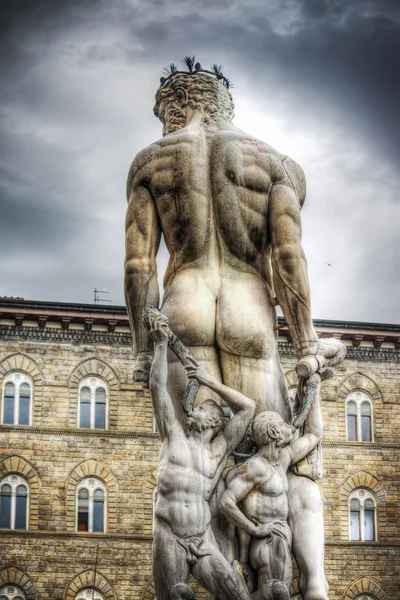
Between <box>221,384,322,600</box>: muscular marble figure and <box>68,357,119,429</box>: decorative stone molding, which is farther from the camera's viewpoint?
<box>68,357,119,429</box>: decorative stone molding

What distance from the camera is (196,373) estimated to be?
7.31 m

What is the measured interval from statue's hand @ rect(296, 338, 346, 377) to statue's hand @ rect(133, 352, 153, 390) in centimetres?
88

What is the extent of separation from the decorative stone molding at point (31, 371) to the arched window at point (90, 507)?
278 cm

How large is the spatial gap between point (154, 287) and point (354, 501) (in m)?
38.1

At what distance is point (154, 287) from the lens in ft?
25.9

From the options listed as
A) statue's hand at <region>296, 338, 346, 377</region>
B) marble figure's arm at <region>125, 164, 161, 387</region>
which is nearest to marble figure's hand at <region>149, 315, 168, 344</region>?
marble figure's arm at <region>125, 164, 161, 387</region>

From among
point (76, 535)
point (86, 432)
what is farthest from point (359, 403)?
point (76, 535)

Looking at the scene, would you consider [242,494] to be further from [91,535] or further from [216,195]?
[91,535]

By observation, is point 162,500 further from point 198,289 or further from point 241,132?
point 241,132


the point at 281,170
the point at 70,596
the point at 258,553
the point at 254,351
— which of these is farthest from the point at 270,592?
the point at 70,596

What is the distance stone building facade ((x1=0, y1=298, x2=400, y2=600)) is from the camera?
42.8 meters

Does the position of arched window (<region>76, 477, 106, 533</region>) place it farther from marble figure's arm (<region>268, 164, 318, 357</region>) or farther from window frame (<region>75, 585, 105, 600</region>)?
marble figure's arm (<region>268, 164, 318, 357</region>)

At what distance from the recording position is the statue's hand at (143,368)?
7.61m

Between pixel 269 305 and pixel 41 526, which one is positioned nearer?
pixel 269 305
